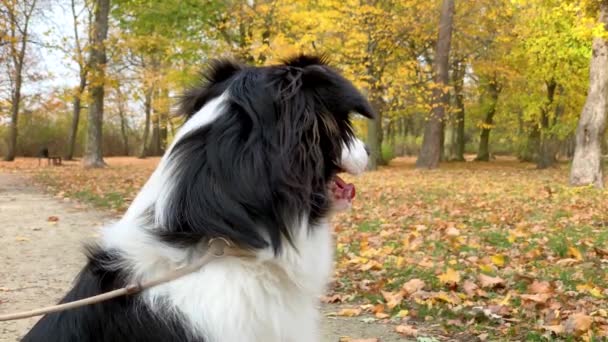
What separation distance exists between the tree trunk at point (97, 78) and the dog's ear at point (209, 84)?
54.2 ft

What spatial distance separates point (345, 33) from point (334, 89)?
62.1 feet

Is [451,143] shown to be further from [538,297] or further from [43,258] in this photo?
[538,297]

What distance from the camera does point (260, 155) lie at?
6.35 ft

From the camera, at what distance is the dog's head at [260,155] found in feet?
6.22

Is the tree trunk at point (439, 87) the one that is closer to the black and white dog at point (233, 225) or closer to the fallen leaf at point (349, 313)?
the fallen leaf at point (349, 313)

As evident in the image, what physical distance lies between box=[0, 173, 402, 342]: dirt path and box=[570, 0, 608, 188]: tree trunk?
425 inches

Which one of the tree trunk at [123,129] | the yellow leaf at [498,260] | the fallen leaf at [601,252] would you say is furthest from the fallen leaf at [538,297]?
the tree trunk at [123,129]

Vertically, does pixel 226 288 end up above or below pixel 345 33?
below

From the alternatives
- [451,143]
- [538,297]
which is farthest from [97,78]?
[451,143]

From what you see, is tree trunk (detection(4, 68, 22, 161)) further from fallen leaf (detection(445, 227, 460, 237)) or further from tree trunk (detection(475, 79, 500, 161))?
fallen leaf (detection(445, 227, 460, 237))

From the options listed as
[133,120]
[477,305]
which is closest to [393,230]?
[477,305]

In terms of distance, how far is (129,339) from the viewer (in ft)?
6.03

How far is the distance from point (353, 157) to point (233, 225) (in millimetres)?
635

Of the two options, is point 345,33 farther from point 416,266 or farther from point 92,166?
point 416,266
